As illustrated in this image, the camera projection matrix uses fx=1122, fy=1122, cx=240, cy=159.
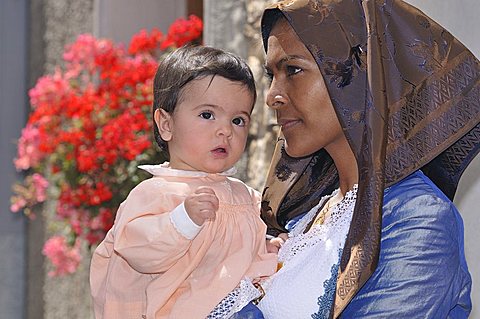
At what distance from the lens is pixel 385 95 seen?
2018 millimetres

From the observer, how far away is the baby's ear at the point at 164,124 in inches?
101

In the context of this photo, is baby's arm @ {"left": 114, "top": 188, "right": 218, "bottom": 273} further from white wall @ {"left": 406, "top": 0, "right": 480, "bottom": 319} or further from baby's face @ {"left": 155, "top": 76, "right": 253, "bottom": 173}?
white wall @ {"left": 406, "top": 0, "right": 480, "bottom": 319}

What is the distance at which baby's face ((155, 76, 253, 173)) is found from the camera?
2480mm

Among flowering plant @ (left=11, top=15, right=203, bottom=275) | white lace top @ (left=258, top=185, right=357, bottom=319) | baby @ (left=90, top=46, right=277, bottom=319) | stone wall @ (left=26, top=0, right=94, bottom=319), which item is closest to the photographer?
white lace top @ (left=258, top=185, right=357, bottom=319)

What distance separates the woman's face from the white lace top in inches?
5.4

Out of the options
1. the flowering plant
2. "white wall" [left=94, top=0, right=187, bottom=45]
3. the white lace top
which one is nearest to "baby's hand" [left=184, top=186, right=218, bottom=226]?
the white lace top

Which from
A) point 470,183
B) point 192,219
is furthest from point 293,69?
point 470,183

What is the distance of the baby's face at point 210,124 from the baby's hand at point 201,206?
193 mm

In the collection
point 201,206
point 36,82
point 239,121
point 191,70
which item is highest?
point 191,70

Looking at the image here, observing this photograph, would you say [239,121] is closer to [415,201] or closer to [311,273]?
[311,273]

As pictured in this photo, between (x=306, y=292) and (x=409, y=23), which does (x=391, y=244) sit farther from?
(x=409, y=23)

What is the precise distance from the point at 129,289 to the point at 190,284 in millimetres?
178

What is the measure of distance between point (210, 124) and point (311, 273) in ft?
1.53

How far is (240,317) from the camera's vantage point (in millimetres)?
2246
